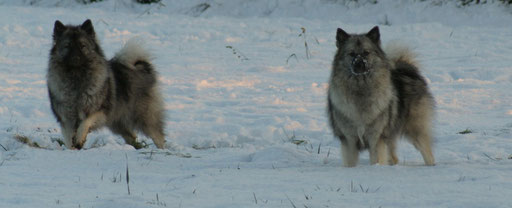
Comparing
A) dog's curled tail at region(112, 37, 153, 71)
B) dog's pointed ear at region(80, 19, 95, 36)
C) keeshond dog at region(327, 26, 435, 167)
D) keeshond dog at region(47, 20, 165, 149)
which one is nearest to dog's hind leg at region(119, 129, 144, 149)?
keeshond dog at region(47, 20, 165, 149)

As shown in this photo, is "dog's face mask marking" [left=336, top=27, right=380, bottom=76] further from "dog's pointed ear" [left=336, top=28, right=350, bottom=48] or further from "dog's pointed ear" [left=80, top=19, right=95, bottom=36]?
"dog's pointed ear" [left=80, top=19, right=95, bottom=36]

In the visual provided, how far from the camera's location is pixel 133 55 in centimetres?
639

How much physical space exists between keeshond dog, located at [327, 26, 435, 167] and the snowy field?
8.5 inches

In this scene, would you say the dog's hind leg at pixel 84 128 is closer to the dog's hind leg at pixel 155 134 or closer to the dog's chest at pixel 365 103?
the dog's hind leg at pixel 155 134

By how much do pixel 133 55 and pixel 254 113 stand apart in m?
1.81

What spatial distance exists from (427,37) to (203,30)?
160 inches

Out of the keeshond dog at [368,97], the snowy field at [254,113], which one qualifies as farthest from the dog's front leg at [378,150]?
the snowy field at [254,113]

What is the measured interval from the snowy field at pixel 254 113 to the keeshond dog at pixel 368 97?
22cm

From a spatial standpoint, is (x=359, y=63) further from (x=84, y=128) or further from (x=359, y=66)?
(x=84, y=128)

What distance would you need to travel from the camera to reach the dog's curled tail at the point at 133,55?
20.7ft

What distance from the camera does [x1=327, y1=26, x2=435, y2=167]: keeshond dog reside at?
186 inches

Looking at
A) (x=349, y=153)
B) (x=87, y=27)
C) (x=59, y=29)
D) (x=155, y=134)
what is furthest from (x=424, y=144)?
(x=59, y=29)

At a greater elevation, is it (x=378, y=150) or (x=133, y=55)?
(x=378, y=150)

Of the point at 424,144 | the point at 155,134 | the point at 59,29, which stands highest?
the point at 424,144
